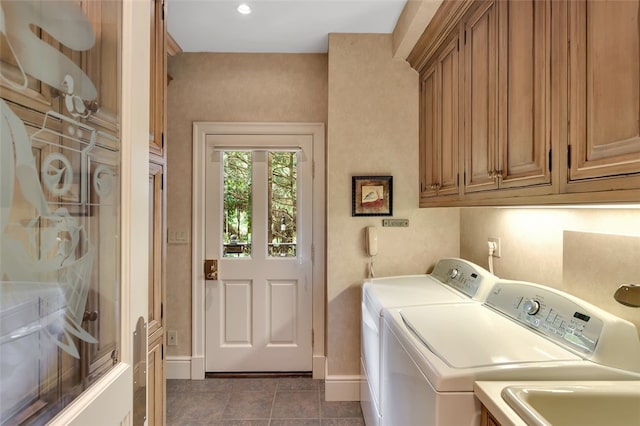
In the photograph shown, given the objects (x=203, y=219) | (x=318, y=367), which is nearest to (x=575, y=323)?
(x=318, y=367)

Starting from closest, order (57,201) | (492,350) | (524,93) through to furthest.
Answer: (57,201)
(492,350)
(524,93)

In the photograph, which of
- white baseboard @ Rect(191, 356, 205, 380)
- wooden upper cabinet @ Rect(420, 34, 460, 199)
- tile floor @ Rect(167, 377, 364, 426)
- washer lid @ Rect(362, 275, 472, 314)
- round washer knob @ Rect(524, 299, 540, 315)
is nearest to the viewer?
round washer knob @ Rect(524, 299, 540, 315)

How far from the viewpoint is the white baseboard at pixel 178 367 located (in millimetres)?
2666

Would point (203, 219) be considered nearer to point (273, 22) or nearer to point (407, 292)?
point (273, 22)

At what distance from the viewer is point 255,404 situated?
232 centimetres

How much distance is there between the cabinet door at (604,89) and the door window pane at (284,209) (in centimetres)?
202

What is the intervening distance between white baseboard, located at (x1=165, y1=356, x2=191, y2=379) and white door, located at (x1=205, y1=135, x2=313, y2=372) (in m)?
0.16

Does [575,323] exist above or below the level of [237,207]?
below

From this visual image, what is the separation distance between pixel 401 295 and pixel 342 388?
1039 millimetres

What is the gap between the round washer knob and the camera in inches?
50.3

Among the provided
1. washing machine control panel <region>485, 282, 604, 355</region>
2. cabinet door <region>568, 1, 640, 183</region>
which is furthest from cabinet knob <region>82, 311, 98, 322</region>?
washing machine control panel <region>485, 282, 604, 355</region>

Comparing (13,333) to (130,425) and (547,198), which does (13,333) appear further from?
(547,198)

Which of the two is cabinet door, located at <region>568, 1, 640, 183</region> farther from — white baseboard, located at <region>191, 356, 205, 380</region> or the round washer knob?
white baseboard, located at <region>191, 356, 205, 380</region>

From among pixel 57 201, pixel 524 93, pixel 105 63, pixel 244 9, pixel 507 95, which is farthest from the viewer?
pixel 244 9
